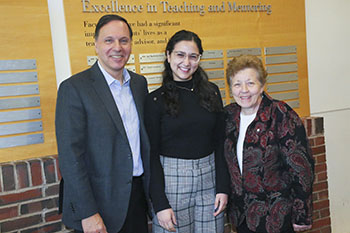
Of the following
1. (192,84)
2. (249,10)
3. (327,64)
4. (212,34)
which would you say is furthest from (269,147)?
(327,64)

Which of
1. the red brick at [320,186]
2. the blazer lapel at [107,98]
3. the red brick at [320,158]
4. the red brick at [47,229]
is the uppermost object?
the blazer lapel at [107,98]

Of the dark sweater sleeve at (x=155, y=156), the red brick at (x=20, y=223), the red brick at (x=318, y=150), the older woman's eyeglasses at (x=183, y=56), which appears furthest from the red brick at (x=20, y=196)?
the red brick at (x=318, y=150)

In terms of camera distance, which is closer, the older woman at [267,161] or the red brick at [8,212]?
the older woman at [267,161]

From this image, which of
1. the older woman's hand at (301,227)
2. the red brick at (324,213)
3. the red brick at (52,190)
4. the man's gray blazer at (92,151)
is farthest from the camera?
the red brick at (324,213)

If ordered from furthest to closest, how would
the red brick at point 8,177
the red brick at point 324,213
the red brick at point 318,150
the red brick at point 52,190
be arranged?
the red brick at point 324,213 → the red brick at point 318,150 → the red brick at point 52,190 → the red brick at point 8,177

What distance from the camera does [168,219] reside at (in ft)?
5.62

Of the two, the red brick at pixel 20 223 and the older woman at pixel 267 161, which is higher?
the older woman at pixel 267 161

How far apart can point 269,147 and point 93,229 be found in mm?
961

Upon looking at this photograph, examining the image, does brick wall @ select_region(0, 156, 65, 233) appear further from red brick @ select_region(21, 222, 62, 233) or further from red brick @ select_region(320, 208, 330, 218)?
red brick @ select_region(320, 208, 330, 218)

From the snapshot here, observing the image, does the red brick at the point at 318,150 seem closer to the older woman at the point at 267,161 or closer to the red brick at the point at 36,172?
the older woman at the point at 267,161

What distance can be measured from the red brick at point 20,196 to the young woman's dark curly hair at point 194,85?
1.04m

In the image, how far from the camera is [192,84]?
73.6 inches

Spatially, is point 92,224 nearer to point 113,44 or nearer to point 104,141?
point 104,141

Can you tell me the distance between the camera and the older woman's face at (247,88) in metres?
1.71
